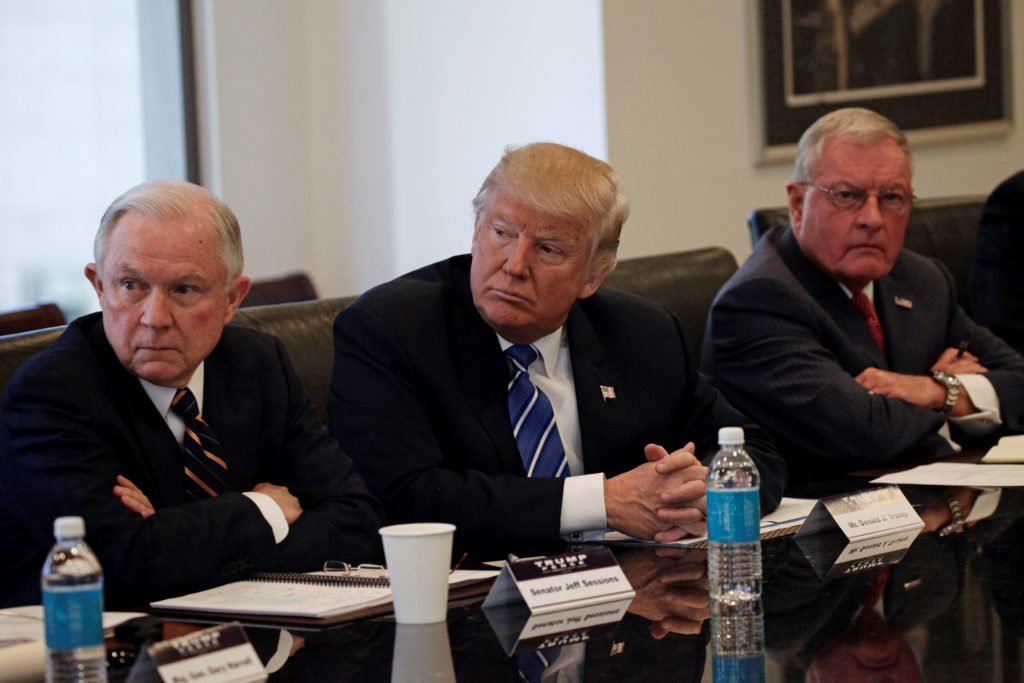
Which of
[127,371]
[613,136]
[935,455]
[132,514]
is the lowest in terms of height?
[935,455]

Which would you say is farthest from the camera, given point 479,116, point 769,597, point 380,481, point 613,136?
point 479,116

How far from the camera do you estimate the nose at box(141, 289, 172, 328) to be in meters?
2.10

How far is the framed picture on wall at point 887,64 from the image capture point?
5516mm

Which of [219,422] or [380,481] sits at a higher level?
[219,422]

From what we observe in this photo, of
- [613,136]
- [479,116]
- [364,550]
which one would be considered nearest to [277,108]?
[479,116]

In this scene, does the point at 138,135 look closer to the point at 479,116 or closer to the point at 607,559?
the point at 479,116

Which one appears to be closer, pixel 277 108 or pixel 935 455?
pixel 935 455

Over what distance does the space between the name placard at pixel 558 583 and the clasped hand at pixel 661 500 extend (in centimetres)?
46

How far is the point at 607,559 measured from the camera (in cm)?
185

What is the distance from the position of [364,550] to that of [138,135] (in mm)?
3850

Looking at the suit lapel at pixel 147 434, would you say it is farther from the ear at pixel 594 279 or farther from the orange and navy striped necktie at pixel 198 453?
the ear at pixel 594 279

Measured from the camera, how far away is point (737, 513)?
5.40 feet

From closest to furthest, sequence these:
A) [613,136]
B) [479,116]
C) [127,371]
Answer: [127,371] → [613,136] → [479,116]

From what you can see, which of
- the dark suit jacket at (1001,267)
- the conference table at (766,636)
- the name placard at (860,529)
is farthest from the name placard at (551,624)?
the dark suit jacket at (1001,267)
